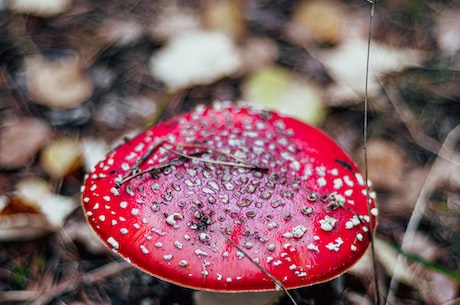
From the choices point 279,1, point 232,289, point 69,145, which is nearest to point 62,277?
point 69,145

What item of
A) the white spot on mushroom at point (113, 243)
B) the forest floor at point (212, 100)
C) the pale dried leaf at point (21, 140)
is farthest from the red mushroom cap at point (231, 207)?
the pale dried leaf at point (21, 140)

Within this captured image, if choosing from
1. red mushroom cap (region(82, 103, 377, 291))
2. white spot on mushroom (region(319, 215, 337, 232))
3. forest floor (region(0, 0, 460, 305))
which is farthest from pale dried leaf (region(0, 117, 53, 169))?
white spot on mushroom (region(319, 215, 337, 232))

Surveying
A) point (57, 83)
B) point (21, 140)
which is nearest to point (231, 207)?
point (21, 140)

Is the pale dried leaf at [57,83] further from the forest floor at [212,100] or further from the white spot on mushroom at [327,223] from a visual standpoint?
the white spot on mushroom at [327,223]

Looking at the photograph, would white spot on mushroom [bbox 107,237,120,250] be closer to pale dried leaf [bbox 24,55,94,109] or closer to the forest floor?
the forest floor

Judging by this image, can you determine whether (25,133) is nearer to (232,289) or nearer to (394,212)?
(232,289)

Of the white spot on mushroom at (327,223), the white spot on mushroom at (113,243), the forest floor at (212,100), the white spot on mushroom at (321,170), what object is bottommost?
the forest floor at (212,100)

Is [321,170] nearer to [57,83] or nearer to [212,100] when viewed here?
[212,100]
